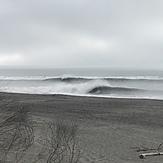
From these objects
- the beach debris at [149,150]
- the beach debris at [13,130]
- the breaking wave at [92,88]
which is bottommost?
the breaking wave at [92,88]

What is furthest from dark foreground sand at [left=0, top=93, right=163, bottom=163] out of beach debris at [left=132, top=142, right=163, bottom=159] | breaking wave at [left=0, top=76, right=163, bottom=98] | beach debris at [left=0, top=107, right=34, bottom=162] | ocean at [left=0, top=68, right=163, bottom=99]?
breaking wave at [left=0, top=76, right=163, bottom=98]

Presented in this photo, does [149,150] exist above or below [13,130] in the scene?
below

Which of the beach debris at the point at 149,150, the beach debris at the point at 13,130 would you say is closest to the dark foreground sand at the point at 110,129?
Result: the beach debris at the point at 149,150

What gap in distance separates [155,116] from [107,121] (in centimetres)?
295

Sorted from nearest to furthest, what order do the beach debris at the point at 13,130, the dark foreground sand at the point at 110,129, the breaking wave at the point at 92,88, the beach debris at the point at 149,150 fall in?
the beach debris at the point at 13,130, the dark foreground sand at the point at 110,129, the beach debris at the point at 149,150, the breaking wave at the point at 92,88

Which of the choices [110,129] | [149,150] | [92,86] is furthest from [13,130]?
[92,86]

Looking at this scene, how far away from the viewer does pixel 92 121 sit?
13.2 meters

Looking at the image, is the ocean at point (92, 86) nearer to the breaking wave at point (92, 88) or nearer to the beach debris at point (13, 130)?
the breaking wave at point (92, 88)

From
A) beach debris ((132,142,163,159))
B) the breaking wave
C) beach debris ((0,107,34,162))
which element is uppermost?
beach debris ((0,107,34,162))

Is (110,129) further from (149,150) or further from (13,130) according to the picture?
(13,130)

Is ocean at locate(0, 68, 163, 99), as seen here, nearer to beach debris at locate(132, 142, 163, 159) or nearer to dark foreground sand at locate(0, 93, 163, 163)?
dark foreground sand at locate(0, 93, 163, 163)

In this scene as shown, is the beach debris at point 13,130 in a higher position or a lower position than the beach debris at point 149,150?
higher

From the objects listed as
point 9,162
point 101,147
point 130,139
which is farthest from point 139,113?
point 9,162

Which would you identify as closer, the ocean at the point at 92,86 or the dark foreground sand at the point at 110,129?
the dark foreground sand at the point at 110,129
